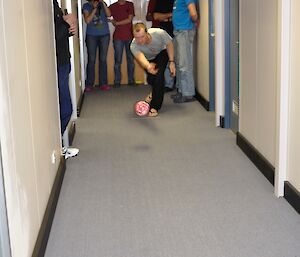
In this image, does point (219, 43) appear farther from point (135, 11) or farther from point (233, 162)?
point (135, 11)

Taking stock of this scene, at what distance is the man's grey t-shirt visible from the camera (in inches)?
272

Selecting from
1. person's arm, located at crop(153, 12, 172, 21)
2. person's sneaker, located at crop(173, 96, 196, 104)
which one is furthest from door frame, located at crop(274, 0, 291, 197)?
person's arm, located at crop(153, 12, 172, 21)

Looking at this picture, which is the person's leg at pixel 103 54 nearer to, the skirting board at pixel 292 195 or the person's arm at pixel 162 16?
the person's arm at pixel 162 16

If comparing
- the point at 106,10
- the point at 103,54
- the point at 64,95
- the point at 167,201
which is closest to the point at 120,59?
the point at 103,54

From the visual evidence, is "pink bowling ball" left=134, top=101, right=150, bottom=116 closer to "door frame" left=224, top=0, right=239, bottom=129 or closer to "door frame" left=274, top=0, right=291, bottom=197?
"door frame" left=224, top=0, right=239, bottom=129

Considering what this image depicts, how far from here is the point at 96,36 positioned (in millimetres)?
9352

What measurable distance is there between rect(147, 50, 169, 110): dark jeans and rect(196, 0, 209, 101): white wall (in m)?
0.54

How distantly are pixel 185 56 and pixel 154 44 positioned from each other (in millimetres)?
848

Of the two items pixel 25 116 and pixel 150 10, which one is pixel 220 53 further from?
pixel 25 116

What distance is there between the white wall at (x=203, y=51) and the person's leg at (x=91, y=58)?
83.2 inches

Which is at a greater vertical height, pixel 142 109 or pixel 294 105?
pixel 294 105

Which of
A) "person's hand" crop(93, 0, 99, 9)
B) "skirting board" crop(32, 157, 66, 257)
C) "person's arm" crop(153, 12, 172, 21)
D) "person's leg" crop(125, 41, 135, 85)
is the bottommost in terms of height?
"skirting board" crop(32, 157, 66, 257)

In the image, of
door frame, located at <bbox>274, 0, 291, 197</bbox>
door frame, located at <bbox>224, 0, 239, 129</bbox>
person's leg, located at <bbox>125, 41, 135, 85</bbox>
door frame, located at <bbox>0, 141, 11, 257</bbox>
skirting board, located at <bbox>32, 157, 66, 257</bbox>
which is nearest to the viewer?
door frame, located at <bbox>0, 141, 11, 257</bbox>

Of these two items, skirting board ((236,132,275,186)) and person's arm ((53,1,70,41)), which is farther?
person's arm ((53,1,70,41))
